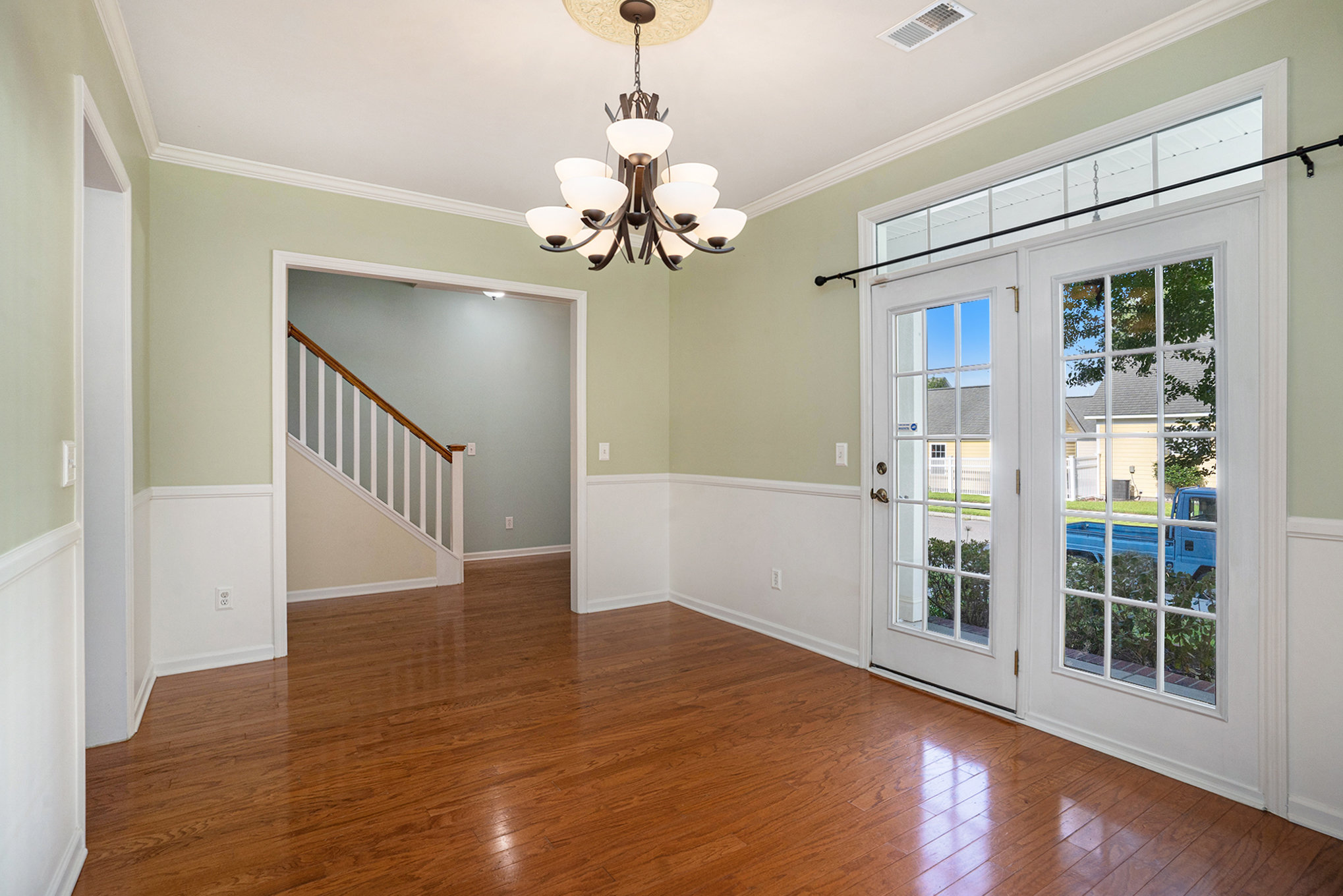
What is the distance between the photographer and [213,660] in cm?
369

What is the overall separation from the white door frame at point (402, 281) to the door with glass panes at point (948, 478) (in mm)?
2041

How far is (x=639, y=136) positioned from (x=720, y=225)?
0.44 metres

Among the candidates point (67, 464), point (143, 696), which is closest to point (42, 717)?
point (67, 464)

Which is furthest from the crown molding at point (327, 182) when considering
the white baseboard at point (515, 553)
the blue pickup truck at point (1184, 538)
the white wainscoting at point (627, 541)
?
the blue pickup truck at point (1184, 538)

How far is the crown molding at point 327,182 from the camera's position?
360cm

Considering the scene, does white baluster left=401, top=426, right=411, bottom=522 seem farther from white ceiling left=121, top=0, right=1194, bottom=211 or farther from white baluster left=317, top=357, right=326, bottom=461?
white ceiling left=121, top=0, right=1194, bottom=211

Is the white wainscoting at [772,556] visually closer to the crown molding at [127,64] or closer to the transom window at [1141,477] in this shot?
the transom window at [1141,477]

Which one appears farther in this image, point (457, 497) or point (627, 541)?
point (457, 497)

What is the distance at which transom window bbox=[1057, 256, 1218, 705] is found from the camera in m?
2.44

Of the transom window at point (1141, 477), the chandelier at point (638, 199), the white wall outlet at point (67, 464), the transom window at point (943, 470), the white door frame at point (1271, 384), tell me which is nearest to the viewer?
the white wall outlet at point (67, 464)

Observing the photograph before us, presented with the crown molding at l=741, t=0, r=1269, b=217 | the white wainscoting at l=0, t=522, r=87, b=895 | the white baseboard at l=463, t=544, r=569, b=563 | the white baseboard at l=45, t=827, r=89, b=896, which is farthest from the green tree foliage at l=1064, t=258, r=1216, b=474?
the white baseboard at l=463, t=544, r=569, b=563

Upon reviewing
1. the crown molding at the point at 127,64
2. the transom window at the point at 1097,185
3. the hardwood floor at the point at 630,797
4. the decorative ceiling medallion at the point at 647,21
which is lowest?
the hardwood floor at the point at 630,797

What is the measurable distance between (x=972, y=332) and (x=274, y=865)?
3214 mm

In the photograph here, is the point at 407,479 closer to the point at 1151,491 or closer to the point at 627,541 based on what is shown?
the point at 627,541
